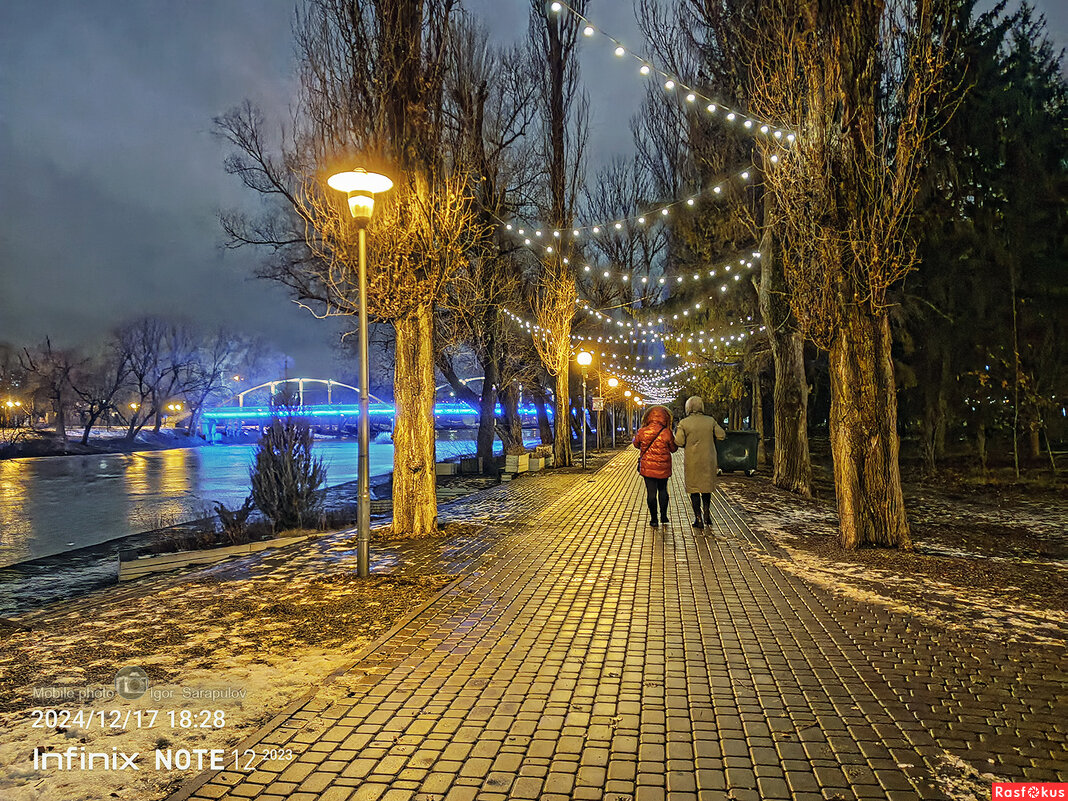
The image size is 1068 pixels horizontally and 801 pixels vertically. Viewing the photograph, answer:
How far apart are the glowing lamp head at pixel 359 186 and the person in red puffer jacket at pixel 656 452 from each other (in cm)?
547

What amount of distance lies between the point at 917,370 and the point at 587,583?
17243mm

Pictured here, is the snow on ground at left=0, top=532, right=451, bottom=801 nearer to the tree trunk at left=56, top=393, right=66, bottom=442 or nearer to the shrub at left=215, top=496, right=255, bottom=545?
the shrub at left=215, top=496, right=255, bottom=545

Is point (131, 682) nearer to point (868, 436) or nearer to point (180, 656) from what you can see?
point (180, 656)

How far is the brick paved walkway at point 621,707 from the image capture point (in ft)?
11.2

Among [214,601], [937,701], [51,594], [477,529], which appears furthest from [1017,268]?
[51,594]

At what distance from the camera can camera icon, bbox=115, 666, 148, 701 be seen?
459 centimetres

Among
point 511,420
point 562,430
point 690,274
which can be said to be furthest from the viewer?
point 511,420

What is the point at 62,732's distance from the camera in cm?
404

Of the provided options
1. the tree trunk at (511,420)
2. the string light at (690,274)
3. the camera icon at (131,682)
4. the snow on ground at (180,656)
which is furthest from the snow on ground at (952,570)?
the tree trunk at (511,420)

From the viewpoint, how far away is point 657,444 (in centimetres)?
1152

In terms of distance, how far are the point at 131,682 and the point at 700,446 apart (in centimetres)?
844

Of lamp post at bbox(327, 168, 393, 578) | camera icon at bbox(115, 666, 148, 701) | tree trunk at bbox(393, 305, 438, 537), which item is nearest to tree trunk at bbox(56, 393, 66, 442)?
tree trunk at bbox(393, 305, 438, 537)

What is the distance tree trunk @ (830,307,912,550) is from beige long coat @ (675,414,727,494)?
2257 mm
